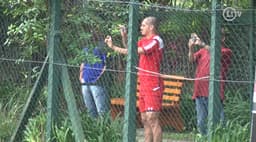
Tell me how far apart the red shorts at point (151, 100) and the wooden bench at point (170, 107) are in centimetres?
22

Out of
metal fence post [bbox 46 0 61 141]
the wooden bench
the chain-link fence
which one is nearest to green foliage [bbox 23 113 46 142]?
the chain-link fence

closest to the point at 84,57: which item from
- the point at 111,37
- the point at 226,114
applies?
the point at 111,37

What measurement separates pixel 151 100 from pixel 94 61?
0.80m

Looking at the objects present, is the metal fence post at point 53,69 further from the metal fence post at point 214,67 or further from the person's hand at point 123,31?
the metal fence post at point 214,67

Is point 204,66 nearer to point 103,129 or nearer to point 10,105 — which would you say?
point 103,129

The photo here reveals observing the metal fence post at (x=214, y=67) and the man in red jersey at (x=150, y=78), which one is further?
the man in red jersey at (x=150, y=78)

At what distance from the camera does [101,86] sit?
802 cm

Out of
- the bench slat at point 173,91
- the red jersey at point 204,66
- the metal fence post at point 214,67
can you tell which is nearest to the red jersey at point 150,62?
the red jersey at point 204,66

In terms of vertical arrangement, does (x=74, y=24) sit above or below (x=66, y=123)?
above

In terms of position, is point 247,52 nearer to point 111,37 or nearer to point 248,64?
point 248,64

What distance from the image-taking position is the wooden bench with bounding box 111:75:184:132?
25.2ft

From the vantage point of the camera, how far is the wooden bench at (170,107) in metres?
7.68

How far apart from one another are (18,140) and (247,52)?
2.95 meters

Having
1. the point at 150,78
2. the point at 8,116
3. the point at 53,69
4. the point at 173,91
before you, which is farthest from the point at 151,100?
the point at 8,116
